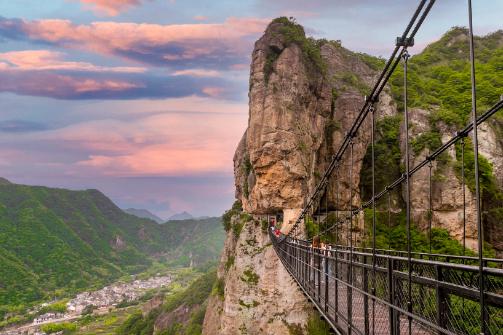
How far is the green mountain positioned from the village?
12.8 ft

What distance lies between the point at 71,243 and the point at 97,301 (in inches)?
787

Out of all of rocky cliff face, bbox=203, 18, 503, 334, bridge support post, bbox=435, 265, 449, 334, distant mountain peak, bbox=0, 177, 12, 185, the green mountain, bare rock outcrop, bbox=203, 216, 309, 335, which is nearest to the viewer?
bridge support post, bbox=435, 265, 449, 334

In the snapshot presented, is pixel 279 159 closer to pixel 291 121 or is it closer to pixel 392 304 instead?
pixel 291 121

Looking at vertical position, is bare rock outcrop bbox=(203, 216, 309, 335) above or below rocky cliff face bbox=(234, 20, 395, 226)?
below

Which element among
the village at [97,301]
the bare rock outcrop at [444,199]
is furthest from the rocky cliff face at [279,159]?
the village at [97,301]

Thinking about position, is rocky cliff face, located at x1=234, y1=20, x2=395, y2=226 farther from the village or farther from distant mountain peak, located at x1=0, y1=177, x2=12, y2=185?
distant mountain peak, located at x1=0, y1=177, x2=12, y2=185

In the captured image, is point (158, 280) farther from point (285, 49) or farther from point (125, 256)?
point (285, 49)

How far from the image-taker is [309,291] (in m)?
7.65

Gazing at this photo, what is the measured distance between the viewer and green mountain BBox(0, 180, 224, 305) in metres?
76.9

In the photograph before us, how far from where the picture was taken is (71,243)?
313ft

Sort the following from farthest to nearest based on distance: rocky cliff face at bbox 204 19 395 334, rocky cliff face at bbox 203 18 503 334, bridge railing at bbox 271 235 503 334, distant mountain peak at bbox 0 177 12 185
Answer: distant mountain peak at bbox 0 177 12 185 < rocky cliff face at bbox 204 19 395 334 < rocky cliff face at bbox 203 18 503 334 < bridge railing at bbox 271 235 503 334

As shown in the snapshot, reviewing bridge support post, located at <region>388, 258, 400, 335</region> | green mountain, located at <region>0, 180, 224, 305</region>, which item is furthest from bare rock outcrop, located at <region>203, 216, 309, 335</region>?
green mountain, located at <region>0, 180, 224, 305</region>

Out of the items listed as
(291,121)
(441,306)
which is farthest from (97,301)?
(441,306)

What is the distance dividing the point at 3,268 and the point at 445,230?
227 feet
